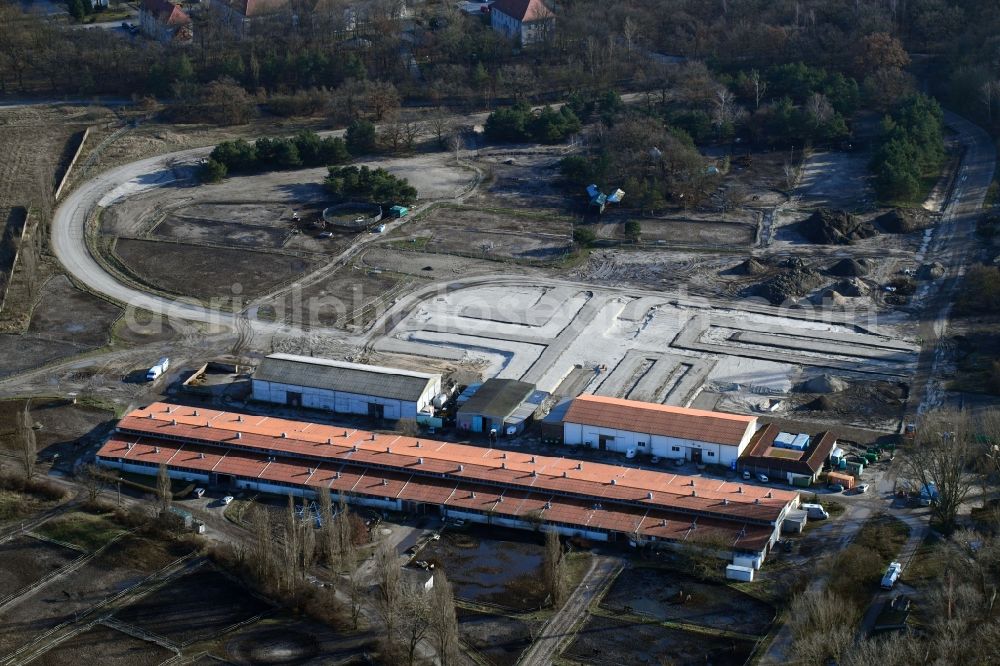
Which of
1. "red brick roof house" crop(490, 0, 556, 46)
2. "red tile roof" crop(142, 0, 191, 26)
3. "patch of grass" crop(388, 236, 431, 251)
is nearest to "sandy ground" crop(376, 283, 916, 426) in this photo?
"patch of grass" crop(388, 236, 431, 251)

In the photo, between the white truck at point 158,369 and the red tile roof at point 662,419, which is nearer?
the red tile roof at point 662,419

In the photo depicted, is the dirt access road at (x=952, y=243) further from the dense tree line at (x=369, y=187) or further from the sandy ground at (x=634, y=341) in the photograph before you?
the dense tree line at (x=369, y=187)

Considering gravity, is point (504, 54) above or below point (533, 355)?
above

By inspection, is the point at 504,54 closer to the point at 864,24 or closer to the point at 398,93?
the point at 398,93

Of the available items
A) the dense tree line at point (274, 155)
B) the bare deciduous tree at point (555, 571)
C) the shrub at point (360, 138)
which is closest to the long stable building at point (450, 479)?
the bare deciduous tree at point (555, 571)

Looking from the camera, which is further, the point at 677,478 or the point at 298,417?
the point at 298,417

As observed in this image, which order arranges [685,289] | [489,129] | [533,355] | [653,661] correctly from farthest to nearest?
[489,129] < [685,289] < [533,355] < [653,661]

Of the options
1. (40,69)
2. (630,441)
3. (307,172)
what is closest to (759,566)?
(630,441)
